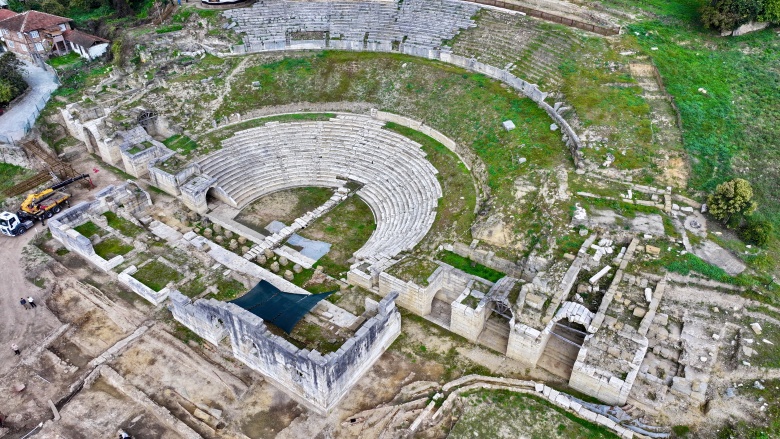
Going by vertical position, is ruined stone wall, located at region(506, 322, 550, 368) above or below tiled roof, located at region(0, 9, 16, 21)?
below

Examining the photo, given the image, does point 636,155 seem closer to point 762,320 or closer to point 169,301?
point 762,320

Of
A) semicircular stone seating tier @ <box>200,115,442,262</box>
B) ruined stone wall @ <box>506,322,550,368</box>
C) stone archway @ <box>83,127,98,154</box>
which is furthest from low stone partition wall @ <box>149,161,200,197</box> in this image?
ruined stone wall @ <box>506,322,550,368</box>

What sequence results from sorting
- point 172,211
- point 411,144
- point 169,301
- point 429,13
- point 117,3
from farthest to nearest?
point 117,3, point 429,13, point 411,144, point 172,211, point 169,301

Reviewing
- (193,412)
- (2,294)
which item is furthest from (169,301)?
(2,294)

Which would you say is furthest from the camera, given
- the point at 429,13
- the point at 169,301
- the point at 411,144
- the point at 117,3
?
the point at 117,3

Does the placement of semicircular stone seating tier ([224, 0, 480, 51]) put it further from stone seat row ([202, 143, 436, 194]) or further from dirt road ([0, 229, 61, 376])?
dirt road ([0, 229, 61, 376])

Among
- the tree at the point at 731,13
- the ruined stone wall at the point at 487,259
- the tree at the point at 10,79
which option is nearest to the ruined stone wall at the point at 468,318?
the ruined stone wall at the point at 487,259
